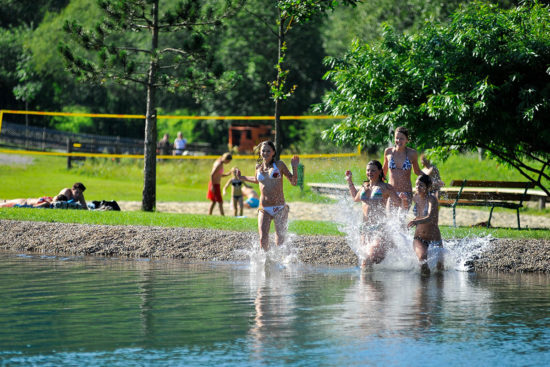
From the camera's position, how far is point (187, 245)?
46.8 ft

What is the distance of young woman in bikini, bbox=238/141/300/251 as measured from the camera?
39.7 ft

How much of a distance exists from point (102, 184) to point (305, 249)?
15059 mm

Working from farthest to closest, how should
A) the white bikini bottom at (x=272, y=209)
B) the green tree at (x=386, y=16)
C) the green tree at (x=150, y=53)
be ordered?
the green tree at (x=386, y=16), the green tree at (x=150, y=53), the white bikini bottom at (x=272, y=209)

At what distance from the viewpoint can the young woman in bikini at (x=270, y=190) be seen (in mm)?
12109

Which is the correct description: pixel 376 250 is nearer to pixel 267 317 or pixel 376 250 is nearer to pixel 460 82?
pixel 267 317

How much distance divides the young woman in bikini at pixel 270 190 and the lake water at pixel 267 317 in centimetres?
62

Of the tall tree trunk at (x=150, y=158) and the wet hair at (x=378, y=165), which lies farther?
the tall tree trunk at (x=150, y=158)

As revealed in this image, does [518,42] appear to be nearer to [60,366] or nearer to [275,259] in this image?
[275,259]

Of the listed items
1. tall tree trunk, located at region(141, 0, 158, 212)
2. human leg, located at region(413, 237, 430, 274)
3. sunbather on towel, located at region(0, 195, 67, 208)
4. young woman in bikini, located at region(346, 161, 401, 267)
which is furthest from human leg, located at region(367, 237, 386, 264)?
sunbather on towel, located at region(0, 195, 67, 208)

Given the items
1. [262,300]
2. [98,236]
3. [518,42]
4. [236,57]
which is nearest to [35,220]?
[98,236]

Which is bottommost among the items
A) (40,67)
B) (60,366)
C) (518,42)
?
(60,366)

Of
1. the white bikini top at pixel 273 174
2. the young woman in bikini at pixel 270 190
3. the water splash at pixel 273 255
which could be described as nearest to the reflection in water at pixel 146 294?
the water splash at pixel 273 255

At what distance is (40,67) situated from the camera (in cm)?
4647

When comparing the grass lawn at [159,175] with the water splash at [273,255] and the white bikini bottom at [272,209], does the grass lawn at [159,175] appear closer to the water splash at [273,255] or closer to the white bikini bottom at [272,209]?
the water splash at [273,255]
